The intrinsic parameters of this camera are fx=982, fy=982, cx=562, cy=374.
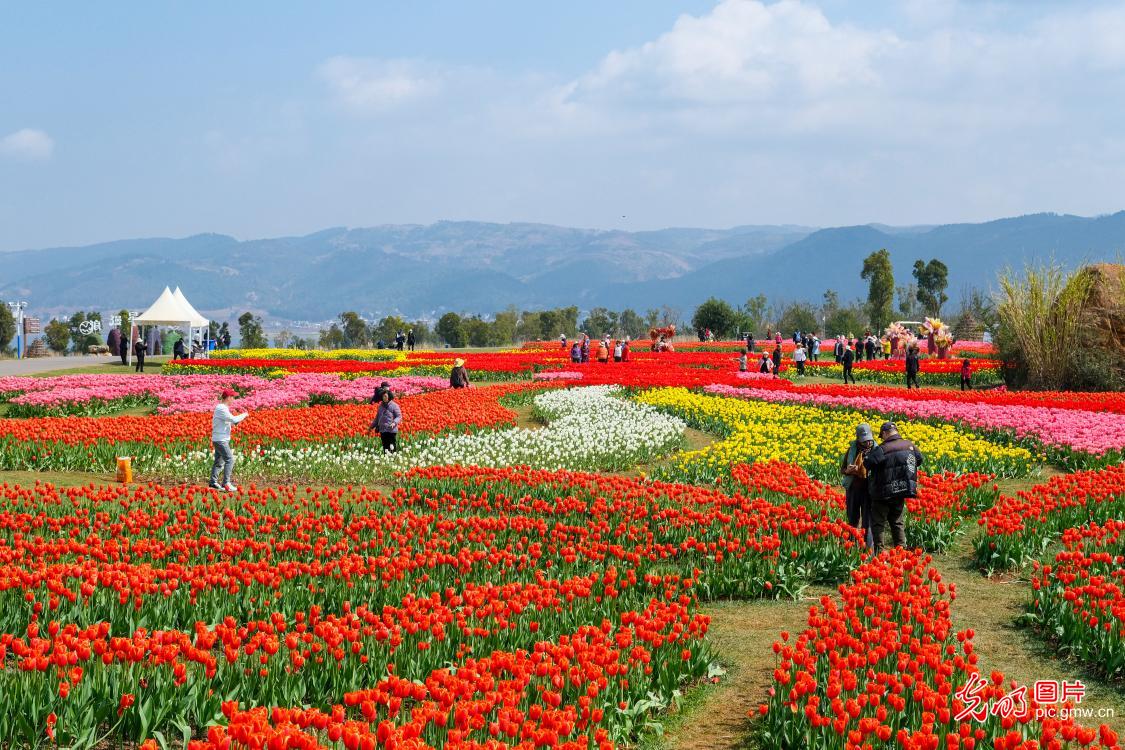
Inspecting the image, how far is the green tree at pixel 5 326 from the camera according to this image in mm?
73312


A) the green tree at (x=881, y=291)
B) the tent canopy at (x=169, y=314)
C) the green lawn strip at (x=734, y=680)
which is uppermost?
the green tree at (x=881, y=291)

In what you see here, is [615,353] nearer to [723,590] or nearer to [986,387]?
[986,387]

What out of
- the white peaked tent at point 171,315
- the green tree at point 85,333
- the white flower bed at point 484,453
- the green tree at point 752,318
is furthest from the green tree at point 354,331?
the white flower bed at point 484,453

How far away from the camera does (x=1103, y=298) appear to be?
3131 cm

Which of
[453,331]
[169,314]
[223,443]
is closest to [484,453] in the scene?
[223,443]

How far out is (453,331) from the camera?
94812mm

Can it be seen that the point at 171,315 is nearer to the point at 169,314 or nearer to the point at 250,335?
the point at 169,314

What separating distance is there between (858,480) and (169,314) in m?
47.2

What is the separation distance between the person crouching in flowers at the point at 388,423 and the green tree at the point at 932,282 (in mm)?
92033

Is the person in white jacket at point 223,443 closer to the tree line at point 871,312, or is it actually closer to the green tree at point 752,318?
the tree line at point 871,312

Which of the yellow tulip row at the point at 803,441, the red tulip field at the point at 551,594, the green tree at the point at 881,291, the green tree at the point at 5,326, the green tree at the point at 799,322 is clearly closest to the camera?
the red tulip field at the point at 551,594

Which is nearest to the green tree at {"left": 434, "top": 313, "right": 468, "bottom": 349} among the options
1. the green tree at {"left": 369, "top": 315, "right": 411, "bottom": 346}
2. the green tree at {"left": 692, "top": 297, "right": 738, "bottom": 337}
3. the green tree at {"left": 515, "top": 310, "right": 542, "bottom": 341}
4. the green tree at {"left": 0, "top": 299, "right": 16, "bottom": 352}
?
the green tree at {"left": 369, "top": 315, "right": 411, "bottom": 346}

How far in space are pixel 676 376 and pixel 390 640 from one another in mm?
26300

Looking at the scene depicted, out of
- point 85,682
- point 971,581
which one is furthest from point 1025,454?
point 85,682
